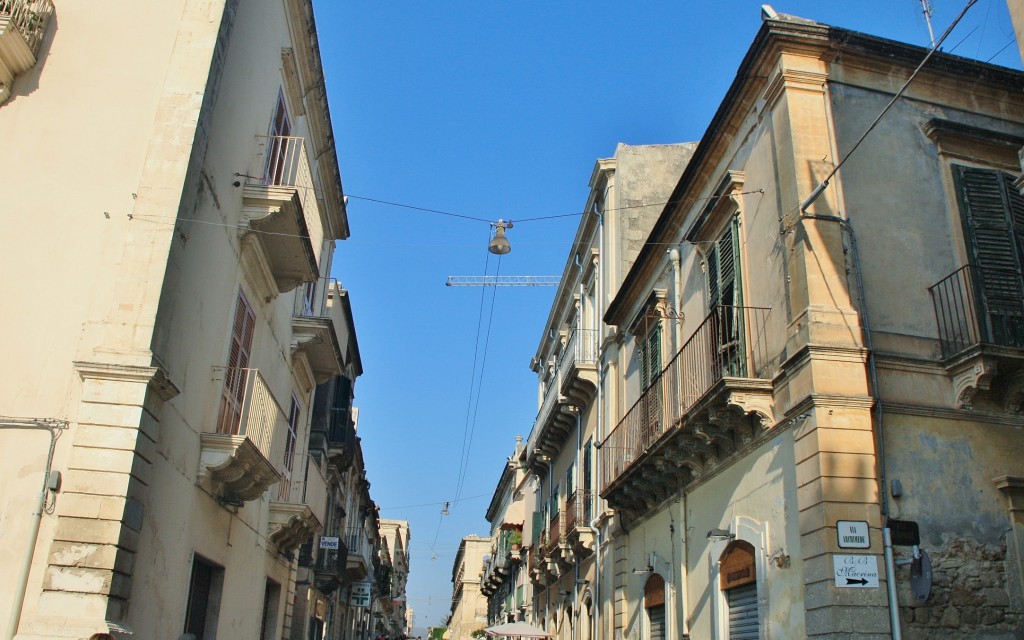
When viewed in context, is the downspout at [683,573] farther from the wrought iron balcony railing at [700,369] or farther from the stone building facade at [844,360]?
the wrought iron balcony railing at [700,369]

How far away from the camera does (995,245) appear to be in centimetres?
984

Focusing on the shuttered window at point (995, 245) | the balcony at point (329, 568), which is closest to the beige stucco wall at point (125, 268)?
the shuttered window at point (995, 245)

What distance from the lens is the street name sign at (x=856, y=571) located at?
781 cm

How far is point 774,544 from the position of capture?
9.26m

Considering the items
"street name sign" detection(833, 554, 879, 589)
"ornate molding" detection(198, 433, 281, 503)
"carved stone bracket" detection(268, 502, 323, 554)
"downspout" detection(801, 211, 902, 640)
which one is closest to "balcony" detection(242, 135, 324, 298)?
"ornate molding" detection(198, 433, 281, 503)

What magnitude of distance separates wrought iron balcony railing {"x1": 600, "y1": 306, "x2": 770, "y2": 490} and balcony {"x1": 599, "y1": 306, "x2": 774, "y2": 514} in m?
0.01

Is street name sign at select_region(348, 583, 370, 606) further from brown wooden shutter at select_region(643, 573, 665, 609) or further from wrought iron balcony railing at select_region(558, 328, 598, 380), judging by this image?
brown wooden shutter at select_region(643, 573, 665, 609)

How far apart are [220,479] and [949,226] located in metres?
9.54

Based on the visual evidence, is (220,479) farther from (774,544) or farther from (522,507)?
(522,507)

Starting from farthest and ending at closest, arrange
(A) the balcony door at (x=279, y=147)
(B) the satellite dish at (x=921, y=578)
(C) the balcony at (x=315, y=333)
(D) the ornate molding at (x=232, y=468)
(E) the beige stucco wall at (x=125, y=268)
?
(C) the balcony at (x=315, y=333) < (A) the balcony door at (x=279, y=147) < (D) the ornate molding at (x=232, y=468) < (E) the beige stucco wall at (x=125, y=268) < (B) the satellite dish at (x=921, y=578)

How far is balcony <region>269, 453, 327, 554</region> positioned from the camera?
1495cm

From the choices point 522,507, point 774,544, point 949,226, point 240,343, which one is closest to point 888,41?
point 949,226

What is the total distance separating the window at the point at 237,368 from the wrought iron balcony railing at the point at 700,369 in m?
6.03

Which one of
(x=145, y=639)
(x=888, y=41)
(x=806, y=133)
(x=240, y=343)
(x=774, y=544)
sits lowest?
(x=145, y=639)
